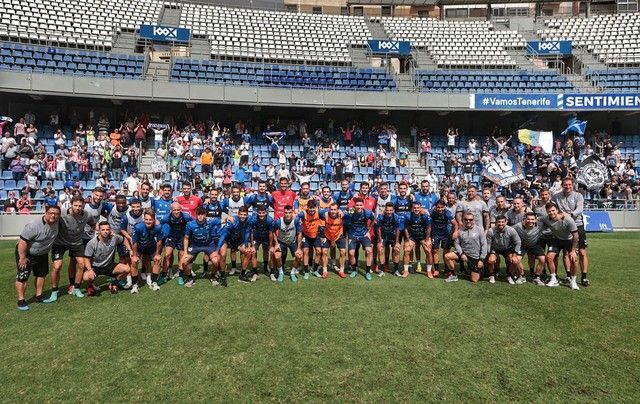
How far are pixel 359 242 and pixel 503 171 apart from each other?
15059 mm

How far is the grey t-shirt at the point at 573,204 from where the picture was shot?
912 centimetres

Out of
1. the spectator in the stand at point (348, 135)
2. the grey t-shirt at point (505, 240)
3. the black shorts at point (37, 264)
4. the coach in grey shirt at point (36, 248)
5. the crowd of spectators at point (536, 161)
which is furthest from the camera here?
the spectator in the stand at point (348, 135)

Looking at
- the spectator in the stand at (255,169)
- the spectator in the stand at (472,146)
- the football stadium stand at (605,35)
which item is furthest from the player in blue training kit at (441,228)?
the football stadium stand at (605,35)

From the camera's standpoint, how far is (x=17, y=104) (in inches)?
861

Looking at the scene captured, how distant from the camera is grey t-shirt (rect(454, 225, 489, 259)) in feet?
30.0

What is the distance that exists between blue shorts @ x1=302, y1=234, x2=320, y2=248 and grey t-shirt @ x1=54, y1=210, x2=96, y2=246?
481 cm

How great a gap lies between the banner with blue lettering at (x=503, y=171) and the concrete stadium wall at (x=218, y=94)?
13.7ft

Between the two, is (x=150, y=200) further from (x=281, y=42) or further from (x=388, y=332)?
(x=281, y=42)

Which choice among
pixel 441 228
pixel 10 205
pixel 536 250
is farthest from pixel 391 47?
pixel 10 205

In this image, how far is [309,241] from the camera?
32.3 feet

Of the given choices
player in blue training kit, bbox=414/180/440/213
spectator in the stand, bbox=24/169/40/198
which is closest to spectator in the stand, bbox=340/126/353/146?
player in blue training kit, bbox=414/180/440/213

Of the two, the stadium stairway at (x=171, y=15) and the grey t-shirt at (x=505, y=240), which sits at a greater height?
the stadium stairway at (x=171, y=15)

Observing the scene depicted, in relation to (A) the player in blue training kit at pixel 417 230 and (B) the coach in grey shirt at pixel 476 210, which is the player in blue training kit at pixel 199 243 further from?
(B) the coach in grey shirt at pixel 476 210

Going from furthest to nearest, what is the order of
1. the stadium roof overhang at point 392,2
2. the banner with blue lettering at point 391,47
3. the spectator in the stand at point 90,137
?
the stadium roof overhang at point 392,2, the banner with blue lettering at point 391,47, the spectator in the stand at point 90,137
